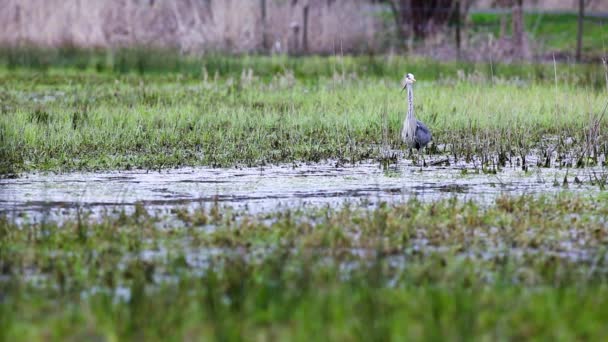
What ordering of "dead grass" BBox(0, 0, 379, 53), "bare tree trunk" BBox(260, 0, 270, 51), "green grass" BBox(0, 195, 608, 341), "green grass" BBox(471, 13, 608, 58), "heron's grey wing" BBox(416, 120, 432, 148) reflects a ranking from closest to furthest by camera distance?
"green grass" BBox(0, 195, 608, 341), "heron's grey wing" BBox(416, 120, 432, 148), "dead grass" BBox(0, 0, 379, 53), "bare tree trunk" BBox(260, 0, 270, 51), "green grass" BBox(471, 13, 608, 58)

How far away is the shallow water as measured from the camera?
9352 mm

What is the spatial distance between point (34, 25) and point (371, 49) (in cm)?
703

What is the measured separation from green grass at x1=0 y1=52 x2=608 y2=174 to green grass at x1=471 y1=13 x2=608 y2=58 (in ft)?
24.3

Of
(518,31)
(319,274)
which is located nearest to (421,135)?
(319,274)

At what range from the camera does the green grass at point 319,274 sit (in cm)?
519

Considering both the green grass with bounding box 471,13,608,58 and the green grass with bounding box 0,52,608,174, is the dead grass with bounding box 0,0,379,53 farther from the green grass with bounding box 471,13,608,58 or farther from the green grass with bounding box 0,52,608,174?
the green grass with bounding box 471,13,608,58

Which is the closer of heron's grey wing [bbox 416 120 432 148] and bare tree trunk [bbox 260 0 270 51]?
heron's grey wing [bbox 416 120 432 148]

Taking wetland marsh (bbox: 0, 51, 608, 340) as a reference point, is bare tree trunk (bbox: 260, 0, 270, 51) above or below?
above

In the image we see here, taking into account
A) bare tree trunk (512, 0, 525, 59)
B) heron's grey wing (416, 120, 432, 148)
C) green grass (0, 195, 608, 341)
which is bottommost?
green grass (0, 195, 608, 341)

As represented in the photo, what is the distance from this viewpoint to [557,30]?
114ft

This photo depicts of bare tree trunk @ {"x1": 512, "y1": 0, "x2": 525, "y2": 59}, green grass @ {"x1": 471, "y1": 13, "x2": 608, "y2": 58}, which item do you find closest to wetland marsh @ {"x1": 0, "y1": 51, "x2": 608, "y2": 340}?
bare tree trunk @ {"x1": 512, "y1": 0, "x2": 525, "y2": 59}

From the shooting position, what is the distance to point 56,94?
744 inches

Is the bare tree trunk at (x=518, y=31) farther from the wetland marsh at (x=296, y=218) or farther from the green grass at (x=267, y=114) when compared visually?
the wetland marsh at (x=296, y=218)

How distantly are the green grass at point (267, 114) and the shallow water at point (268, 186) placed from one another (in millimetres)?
546
